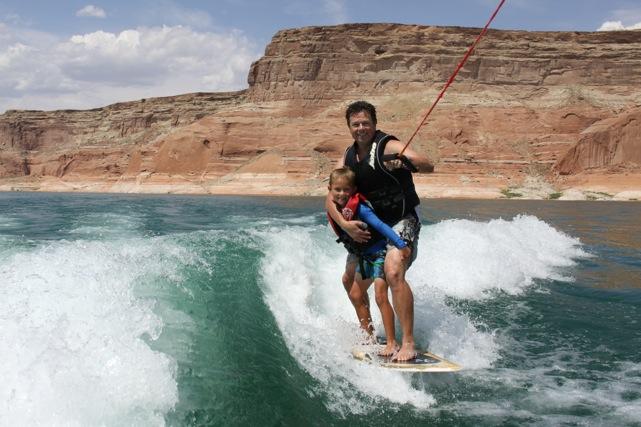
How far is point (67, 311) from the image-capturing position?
3.75m

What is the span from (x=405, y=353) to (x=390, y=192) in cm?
130

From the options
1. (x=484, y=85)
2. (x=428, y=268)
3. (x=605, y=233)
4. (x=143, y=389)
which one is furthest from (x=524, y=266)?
(x=484, y=85)

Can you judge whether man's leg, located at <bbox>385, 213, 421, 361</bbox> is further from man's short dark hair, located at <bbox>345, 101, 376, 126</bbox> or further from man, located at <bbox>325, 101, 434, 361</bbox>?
man's short dark hair, located at <bbox>345, 101, 376, 126</bbox>

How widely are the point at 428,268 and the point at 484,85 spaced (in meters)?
64.0

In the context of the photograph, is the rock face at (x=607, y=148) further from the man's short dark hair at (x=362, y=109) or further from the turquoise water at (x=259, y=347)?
the man's short dark hair at (x=362, y=109)

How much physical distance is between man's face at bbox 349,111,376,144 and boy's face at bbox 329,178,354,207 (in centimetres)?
41

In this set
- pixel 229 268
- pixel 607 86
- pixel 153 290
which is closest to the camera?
pixel 153 290

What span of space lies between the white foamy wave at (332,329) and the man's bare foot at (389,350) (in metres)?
0.20

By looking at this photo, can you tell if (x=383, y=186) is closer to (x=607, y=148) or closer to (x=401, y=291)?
(x=401, y=291)

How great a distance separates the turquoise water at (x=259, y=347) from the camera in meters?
3.20

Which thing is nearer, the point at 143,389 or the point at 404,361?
the point at 143,389

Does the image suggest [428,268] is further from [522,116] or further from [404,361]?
[522,116]

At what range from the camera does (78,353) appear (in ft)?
10.7

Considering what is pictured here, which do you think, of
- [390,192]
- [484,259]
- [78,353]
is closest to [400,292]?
[390,192]
